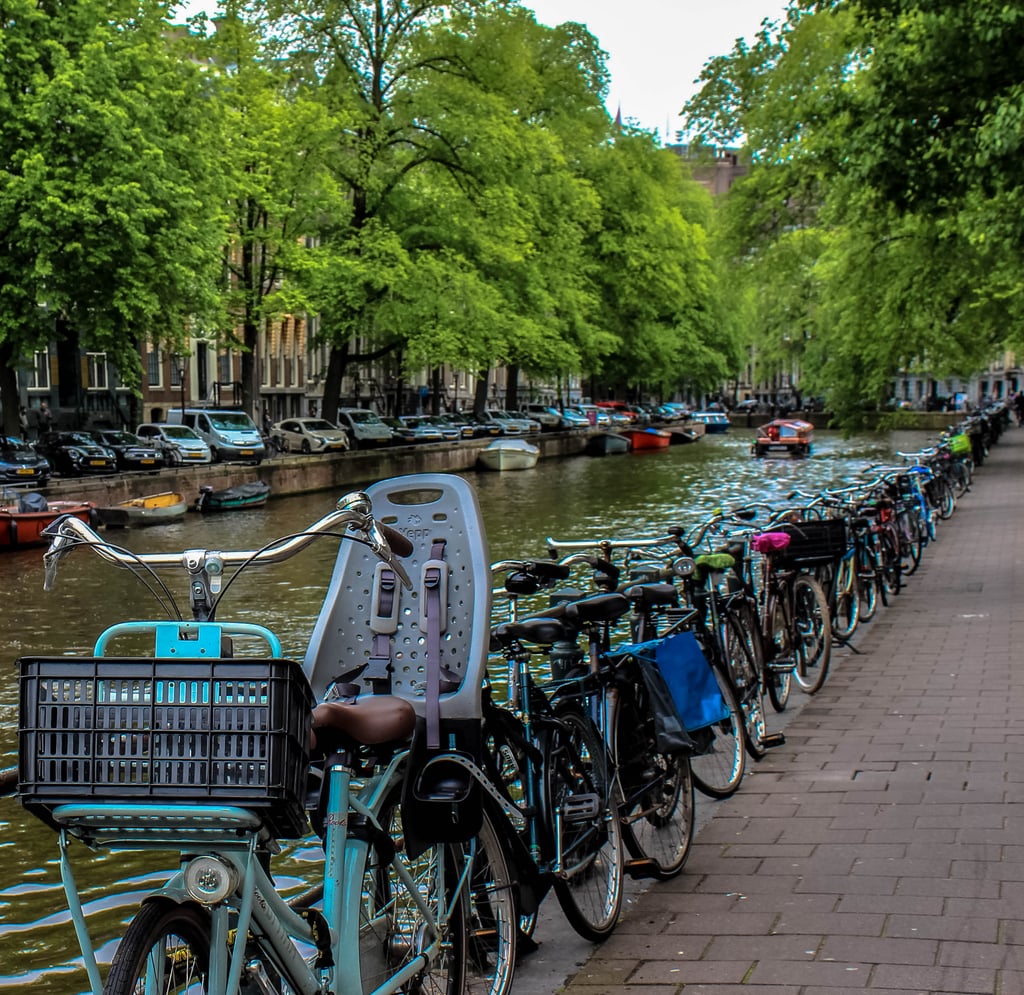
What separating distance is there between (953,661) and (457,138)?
3267 cm

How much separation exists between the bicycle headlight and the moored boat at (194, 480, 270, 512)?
31458 millimetres

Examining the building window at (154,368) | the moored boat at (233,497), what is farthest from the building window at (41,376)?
the moored boat at (233,497)

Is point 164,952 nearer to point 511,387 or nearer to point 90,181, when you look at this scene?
point 90,181

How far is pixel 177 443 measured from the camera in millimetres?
40656

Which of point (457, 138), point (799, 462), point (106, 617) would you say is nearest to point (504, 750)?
point (106, 617)

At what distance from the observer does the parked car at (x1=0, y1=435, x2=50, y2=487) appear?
3169 centimetres

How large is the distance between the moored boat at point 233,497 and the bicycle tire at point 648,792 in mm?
28998

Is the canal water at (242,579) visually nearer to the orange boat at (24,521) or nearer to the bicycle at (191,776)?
the orange boat at (24,521)

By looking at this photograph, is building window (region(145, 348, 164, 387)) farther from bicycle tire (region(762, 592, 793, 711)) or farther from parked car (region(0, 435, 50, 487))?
bicycle tire (region(762, 592, 793, 711))

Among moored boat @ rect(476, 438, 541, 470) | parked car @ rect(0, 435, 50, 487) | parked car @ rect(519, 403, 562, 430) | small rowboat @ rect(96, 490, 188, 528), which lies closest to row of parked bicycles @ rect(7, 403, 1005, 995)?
small rowboat @ rect(96, 490, 188, 528)

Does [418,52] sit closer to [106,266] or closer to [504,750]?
[106,266]

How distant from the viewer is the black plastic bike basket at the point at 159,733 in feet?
9.33

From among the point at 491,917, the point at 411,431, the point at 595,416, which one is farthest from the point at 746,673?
the point at 595,416

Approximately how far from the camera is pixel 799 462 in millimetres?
53969
